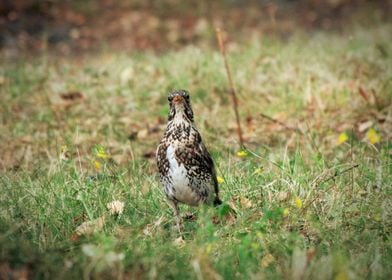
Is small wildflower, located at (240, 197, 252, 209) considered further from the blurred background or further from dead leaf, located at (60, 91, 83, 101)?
the blurred background

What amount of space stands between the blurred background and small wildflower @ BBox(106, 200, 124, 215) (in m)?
8.63

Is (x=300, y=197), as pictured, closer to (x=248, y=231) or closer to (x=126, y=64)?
(x=248, y=231)

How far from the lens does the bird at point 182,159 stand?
4.26m

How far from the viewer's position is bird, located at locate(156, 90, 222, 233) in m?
4.26

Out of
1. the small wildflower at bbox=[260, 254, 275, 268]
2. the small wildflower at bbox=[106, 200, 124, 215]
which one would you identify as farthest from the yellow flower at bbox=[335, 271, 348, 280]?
the small wildflower at bbox=[106, 200, 124, 215]

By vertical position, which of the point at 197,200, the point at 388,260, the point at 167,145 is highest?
the point at 167,145

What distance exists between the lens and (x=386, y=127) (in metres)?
6.73

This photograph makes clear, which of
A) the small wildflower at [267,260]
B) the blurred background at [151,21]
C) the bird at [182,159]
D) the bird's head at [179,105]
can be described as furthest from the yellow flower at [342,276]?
the blurred background at [151,21]

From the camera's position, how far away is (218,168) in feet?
17.5

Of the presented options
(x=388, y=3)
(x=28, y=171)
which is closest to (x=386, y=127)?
(x=28, y=171)

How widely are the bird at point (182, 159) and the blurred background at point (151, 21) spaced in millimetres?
8788

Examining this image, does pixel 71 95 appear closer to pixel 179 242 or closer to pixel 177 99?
pixel 177 99

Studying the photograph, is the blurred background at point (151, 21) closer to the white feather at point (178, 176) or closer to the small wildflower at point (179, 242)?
the white feather at point (178, 176)

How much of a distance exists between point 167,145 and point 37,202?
3.29 feet
